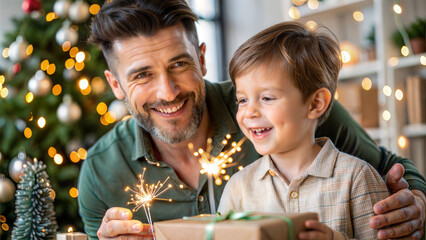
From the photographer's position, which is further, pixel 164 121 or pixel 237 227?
pixel 164 121

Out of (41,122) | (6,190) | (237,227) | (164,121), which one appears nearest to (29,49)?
(41,122)

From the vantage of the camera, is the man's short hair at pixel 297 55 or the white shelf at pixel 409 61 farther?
the white shelf at pixel 409 61

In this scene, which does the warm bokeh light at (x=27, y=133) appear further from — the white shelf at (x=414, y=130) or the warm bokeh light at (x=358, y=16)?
the warm bokeh light at (x=358, y=16)

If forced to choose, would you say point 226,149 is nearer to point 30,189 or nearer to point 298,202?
point 298,202

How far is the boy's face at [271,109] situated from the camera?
4.42 feet

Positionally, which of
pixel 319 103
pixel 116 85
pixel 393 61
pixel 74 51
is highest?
pixel 74 51

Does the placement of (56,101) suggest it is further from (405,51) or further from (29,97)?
(405,51)

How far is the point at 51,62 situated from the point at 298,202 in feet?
7.93

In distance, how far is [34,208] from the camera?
63.2 inches

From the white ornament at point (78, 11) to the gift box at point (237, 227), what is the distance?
234cm

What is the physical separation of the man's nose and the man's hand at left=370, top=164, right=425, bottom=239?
0.77 m

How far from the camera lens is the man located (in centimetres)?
176

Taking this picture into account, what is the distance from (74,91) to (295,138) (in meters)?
2.20

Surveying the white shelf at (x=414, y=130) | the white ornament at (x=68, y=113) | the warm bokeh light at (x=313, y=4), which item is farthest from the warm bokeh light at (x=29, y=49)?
the white shelf at (x=414, y=130)
